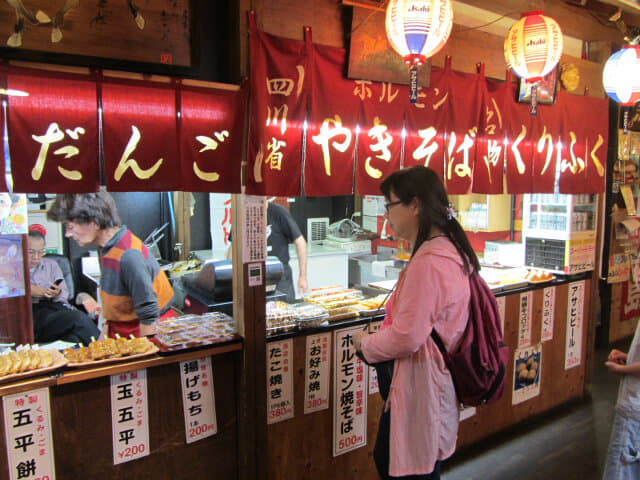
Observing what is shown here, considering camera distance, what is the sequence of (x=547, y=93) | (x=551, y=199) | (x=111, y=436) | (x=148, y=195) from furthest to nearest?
(x=148, y=195) < (x=551, y=199) < (x=547, y=93) < (x=111, y=436)

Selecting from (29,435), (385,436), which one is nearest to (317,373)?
(385,436)

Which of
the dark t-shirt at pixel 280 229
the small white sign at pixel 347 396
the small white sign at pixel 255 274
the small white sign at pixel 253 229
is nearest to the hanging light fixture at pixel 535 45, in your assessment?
the small white sign at pixel 253 229

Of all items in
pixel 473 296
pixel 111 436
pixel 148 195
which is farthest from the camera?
pixel 148 195

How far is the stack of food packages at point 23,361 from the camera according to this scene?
2.96 meters

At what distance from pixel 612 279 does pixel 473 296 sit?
6.63 m

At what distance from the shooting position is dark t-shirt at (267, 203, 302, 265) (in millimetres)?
6047

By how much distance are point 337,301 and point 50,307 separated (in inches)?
130

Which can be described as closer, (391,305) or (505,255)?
(391,305)

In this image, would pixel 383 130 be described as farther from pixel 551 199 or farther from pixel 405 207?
pixel 551 199

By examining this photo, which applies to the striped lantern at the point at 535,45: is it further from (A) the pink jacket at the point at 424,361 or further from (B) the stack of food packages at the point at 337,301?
(B) the stack of food packages at the point at 337,301

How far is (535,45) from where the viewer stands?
3.98 metres

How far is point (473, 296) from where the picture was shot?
272cm

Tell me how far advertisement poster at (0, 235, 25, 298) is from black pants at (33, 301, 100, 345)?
3.61 ft

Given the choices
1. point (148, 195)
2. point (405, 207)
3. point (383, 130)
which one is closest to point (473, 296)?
point (405, 207)
